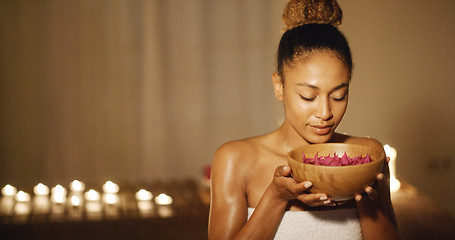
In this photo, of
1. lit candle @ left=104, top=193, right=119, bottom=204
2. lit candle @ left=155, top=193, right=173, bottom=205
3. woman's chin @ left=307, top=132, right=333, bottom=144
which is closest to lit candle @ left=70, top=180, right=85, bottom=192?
lit candle @ left=104, top=193, right=119, bottom=204

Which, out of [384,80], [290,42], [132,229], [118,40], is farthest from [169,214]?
[384,80]

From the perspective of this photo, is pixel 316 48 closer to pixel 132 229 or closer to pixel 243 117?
pixel 132 229

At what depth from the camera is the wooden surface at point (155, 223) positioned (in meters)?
2.36

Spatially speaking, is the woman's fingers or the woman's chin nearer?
the woman's fingers

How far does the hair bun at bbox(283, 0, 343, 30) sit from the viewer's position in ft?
5.00

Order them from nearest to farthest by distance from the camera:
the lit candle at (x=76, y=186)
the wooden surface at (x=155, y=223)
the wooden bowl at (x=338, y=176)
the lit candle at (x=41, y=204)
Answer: the wooden bowl at (x=338, y=176)
the wooden surface at (x=155, y=223)
the lit candle at (x=41, y=204)
the lit candle at (x=76, y=186)

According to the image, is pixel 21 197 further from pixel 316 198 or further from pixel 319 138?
pixel 316 198

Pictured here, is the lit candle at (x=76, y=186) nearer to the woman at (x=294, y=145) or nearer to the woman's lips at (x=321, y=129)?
the woman at (x=294, y=145)

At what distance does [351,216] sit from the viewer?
1.52 meters

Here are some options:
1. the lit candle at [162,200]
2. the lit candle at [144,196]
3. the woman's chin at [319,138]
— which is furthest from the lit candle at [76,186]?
the woman's chin at [319,138]

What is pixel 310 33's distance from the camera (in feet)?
4.77

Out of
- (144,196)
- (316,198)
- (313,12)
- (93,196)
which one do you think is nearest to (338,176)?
(316,198)

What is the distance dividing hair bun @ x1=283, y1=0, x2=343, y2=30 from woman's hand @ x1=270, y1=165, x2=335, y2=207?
0.54 metres

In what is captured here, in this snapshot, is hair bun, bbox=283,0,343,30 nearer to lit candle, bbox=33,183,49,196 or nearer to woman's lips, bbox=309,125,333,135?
woman's lips, bbox=309,125,333,135
